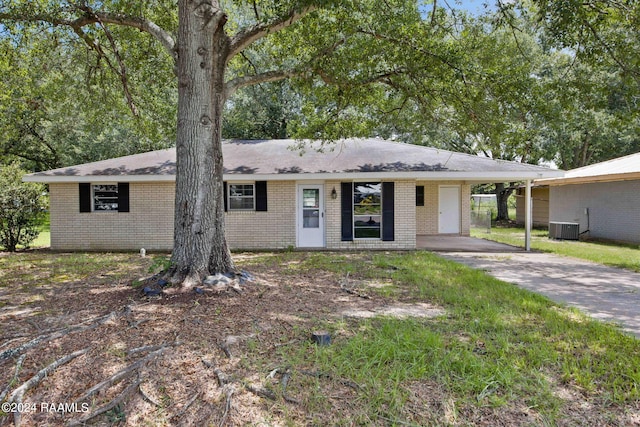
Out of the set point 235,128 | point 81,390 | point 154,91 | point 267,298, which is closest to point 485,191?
point 235,128

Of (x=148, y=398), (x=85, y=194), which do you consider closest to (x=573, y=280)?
(x=148, y=398)

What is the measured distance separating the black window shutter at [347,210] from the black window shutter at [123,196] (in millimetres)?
6924

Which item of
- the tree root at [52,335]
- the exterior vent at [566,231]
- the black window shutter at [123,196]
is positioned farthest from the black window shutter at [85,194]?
the exterior vent at [566,231]

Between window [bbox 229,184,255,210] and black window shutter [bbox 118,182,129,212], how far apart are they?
334cm

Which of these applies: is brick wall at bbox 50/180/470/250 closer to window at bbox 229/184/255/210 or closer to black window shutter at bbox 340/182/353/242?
black window shutter at bbox 340/182/353/242

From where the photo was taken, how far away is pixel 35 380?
3.29 meters

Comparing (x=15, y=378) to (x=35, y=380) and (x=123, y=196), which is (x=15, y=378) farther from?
(x=123, y=196)

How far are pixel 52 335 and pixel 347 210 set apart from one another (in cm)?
921

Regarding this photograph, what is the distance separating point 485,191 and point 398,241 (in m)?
28.2

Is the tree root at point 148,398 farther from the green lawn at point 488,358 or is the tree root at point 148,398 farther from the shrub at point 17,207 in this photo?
the shrub at point 17,207

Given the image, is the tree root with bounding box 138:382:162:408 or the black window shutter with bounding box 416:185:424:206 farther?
A: the black window shutter with bounding box 416:185:424:206

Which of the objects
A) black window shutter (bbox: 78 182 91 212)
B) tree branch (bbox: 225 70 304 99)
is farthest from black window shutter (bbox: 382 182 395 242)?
black window shutter (bbox: 78 182 91 212)

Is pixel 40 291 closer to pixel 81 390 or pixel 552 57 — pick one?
pixel 81 390

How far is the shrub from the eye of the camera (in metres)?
12.2
